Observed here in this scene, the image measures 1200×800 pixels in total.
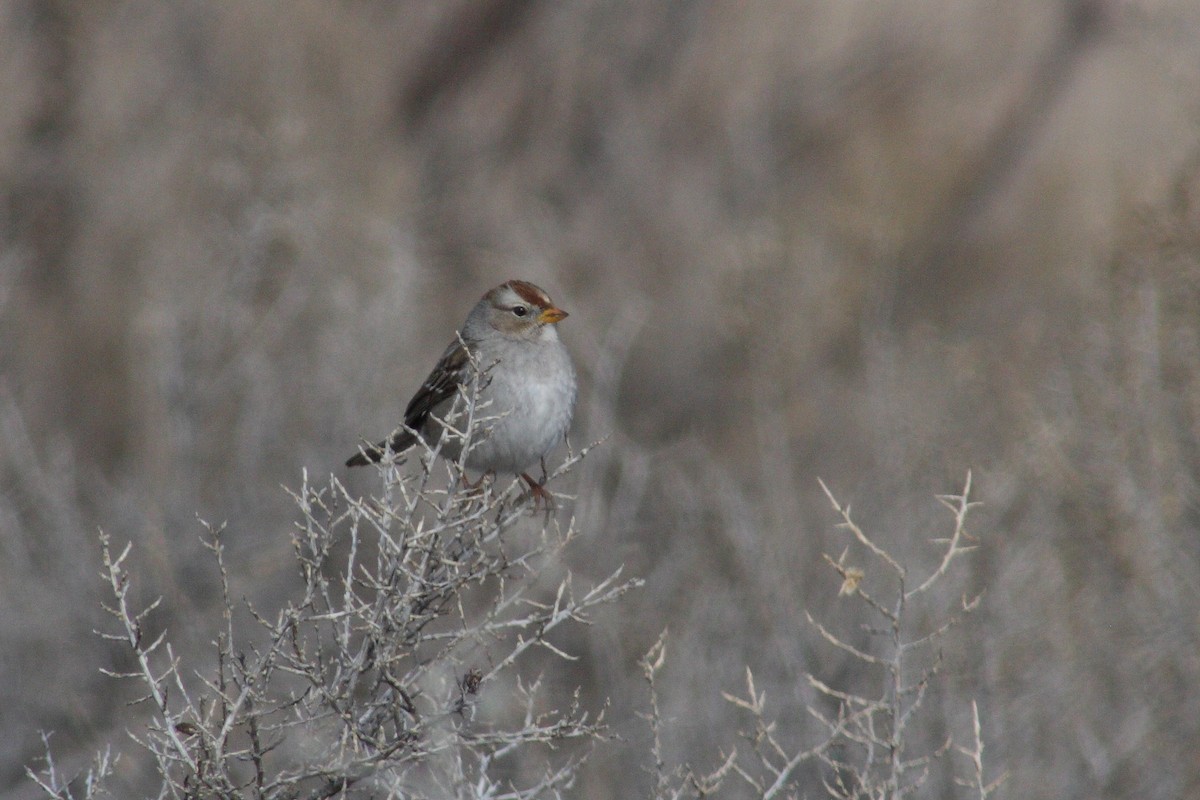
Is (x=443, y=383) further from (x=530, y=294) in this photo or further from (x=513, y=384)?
(x=530, y=294)

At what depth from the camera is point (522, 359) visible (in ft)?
21.1

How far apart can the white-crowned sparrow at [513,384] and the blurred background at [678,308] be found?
2.45 meters

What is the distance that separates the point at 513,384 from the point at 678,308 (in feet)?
33.8

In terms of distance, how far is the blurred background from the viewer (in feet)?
30.8

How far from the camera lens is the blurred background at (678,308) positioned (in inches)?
369

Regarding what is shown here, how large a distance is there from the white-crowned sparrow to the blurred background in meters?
2.45

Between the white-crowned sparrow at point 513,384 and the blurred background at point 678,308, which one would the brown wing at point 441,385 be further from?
the blurred background at point 678,308

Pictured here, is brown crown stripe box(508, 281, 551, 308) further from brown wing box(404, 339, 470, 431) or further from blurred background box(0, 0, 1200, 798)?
blurred background box(0, 0, 1200, 798)

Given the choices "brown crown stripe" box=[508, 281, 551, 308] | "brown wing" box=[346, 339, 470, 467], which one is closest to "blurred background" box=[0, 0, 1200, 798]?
"brown crown stripe" box=[508, 281, 551, 308]

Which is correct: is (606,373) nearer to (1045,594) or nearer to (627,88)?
(1045,594)

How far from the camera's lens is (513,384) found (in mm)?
6316

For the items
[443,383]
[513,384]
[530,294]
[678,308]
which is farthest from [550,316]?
[678,308]

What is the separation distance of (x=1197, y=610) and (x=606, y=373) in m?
4.40

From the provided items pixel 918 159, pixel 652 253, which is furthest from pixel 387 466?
pixel 918 159
